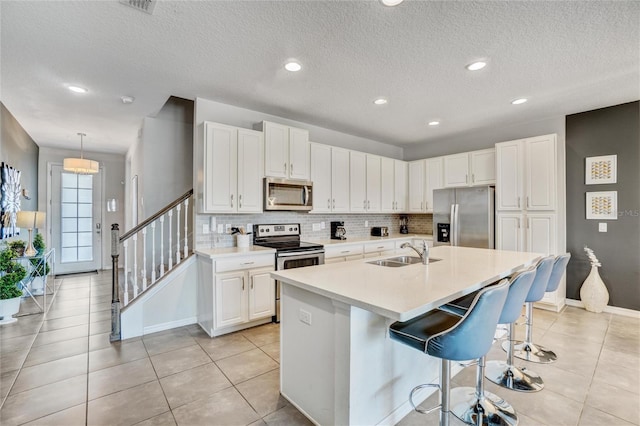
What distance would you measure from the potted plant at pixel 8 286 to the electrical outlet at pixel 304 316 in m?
3.82

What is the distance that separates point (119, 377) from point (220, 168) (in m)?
2.15

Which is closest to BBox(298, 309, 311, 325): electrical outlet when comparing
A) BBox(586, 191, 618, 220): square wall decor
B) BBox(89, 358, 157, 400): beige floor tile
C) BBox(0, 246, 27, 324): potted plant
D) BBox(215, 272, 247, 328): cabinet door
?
BBox(89, 358, 157, 400): beige floor tile

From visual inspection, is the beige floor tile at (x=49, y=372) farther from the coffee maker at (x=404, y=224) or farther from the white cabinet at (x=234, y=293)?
the coffee maker at (x=404, y=224)

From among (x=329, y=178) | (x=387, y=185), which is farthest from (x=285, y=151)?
(x=387, y=185)

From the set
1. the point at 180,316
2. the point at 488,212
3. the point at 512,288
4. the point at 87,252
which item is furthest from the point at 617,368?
the point at 87,252

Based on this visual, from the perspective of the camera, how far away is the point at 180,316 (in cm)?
344

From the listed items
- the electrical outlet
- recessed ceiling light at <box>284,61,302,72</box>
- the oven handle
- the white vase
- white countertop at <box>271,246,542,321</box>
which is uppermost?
recessed ceiling light at <box>284,61,302,72</box>

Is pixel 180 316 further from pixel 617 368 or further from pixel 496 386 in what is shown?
pixel 617 368

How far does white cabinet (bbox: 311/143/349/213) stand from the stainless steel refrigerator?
1582mm

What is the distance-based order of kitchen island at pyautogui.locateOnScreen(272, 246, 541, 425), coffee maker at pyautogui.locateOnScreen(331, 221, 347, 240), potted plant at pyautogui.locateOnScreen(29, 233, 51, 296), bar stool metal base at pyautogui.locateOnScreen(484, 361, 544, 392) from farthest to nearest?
coffee maker at pyautogui.locateOnScreen(331, 221, 347, 240)
potted plant at pyautogui.locateOnScreen(29, 233, 51, 296)
bar stool metal base at pyautogui.locateOnScreen(484, 361, 544, 392)
kitchen island at pyautogui.locateOnScreen(272, 246, 541, 425)

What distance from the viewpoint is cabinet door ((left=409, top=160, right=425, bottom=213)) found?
18.4 feet

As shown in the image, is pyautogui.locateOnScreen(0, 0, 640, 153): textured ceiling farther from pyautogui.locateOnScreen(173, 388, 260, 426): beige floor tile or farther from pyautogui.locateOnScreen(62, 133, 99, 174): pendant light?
pyautogui.locateOnScreen(173, 388, 260, 426): beige floor tile

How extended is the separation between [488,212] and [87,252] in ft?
26.4

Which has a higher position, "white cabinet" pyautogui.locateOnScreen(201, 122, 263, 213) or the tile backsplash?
"white cabinet" pyautogui.locateOnScreen(201, 122, 263, 213)
